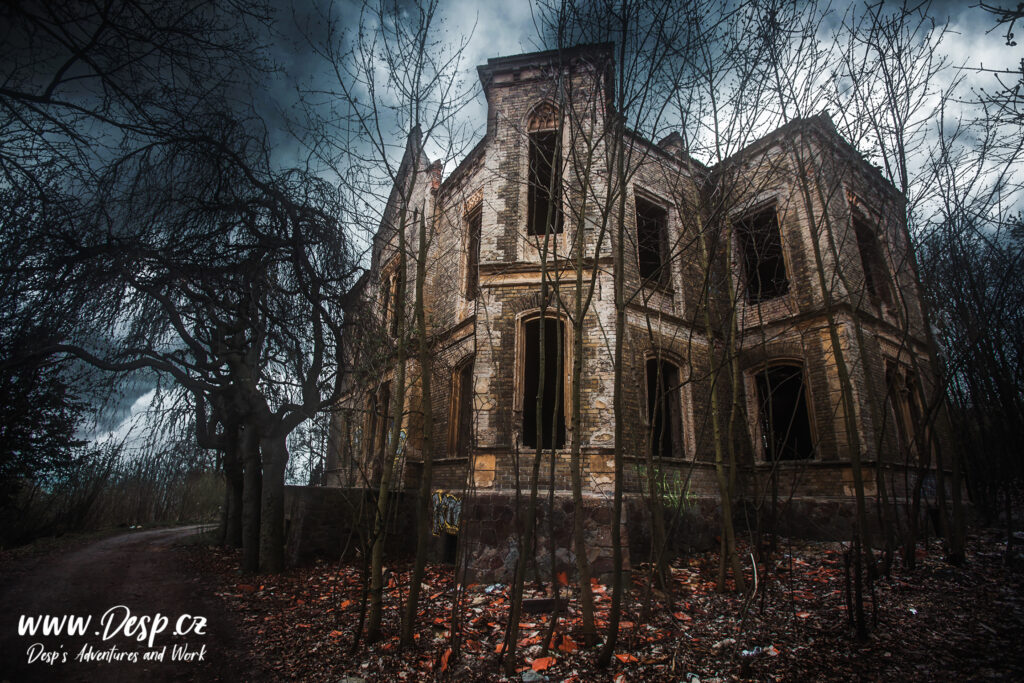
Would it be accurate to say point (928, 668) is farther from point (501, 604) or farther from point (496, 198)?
point (496, 198)

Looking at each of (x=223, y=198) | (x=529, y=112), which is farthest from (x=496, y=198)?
(x=223, y=198)

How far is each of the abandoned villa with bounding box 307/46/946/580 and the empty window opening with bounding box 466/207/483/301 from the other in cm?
5

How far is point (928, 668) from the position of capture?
3.56 meters

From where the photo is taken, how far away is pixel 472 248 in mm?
11469

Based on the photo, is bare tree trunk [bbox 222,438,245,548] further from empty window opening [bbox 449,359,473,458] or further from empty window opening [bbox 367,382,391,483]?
empty window opening [bbox 449,359,473,458]

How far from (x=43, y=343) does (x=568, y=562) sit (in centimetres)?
668

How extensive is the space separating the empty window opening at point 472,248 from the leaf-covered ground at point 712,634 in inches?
259

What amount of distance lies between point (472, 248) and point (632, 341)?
5.20 metres

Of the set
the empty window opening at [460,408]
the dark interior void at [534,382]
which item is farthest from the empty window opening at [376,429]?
the dark interior void at [534,382]

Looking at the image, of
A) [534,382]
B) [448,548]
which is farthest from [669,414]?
[448,548]

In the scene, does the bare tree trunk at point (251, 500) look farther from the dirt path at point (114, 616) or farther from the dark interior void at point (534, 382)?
the dark interior void at point (534, 382)

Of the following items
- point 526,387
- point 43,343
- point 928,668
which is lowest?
point 928,668

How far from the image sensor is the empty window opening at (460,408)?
394 inches

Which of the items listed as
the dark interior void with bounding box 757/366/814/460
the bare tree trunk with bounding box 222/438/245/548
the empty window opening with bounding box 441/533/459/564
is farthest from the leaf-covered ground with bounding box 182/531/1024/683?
the bare tree trunk with bounding box 222/438/245/548
